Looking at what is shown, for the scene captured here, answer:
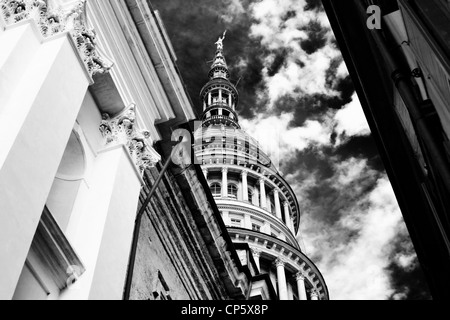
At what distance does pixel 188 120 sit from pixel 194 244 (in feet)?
12.4

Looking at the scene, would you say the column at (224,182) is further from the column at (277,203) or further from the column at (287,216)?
the column at (287,216)

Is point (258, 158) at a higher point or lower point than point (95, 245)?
higher

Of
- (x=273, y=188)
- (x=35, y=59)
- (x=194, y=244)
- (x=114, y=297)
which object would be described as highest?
(x=273, y=188)

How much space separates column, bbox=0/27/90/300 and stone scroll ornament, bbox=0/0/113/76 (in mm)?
269

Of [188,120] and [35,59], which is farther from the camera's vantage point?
[188,120]

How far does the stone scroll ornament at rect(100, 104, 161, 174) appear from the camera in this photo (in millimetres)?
10570

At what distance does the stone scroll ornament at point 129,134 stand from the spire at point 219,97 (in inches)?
2192

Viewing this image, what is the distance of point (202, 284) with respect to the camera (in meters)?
15.7

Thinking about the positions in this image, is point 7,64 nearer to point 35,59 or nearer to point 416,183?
point 35,59

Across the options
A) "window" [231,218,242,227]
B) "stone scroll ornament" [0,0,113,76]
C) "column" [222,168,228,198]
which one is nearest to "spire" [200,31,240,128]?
"column" [222,168,228,198]

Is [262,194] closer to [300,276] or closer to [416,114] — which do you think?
[300,276]

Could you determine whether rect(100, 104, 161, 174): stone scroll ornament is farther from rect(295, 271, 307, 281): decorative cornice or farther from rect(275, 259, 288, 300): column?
rect(295, 271, 307, 281): decorative cornice

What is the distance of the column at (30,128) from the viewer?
6.21 m
